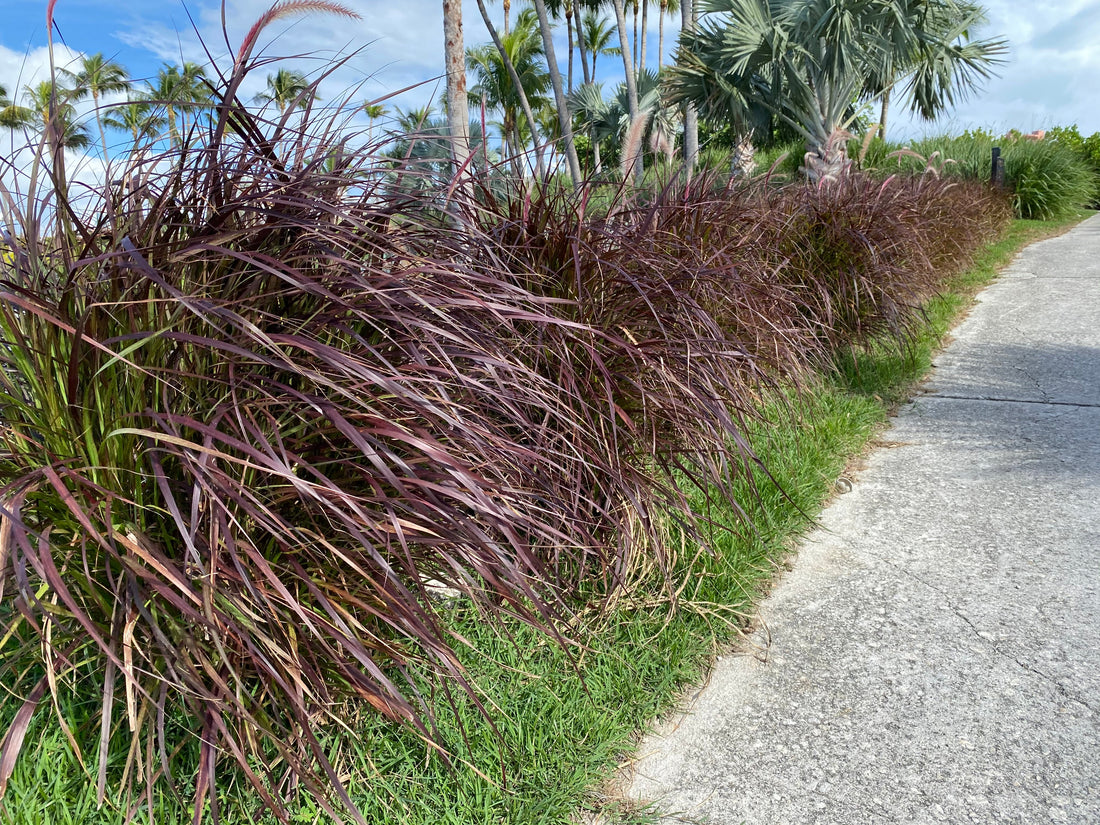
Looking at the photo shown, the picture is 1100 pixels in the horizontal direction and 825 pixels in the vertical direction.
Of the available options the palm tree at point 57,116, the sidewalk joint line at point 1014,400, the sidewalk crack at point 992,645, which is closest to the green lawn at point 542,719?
the sidewalk crack at point 992,645

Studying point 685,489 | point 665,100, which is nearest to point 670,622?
point 685,489

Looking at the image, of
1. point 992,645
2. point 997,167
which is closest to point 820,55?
point 997,167

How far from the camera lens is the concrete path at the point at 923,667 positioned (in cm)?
172

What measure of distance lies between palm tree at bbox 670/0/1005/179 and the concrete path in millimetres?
7405

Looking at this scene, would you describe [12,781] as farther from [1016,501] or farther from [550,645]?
[1016,501]

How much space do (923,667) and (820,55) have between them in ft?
38.3

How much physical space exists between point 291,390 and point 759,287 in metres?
2.53

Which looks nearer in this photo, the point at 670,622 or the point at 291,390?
the point at 291,390

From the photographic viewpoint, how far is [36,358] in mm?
1556

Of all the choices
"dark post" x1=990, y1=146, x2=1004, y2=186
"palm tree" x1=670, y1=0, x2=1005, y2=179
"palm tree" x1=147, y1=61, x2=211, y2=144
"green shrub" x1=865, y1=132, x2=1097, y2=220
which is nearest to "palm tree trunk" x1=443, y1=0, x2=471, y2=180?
"palm tree" x1=147, y1=61, x2=211, y2=144

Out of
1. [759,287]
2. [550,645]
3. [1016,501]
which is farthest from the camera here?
[759,287]

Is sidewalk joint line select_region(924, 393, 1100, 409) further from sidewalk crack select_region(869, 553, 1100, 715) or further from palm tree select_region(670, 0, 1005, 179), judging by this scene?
palm tree select_region(670, 0, 1005, 179)

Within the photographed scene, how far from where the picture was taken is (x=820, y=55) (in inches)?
454

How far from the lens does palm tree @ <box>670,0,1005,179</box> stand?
11125mm
